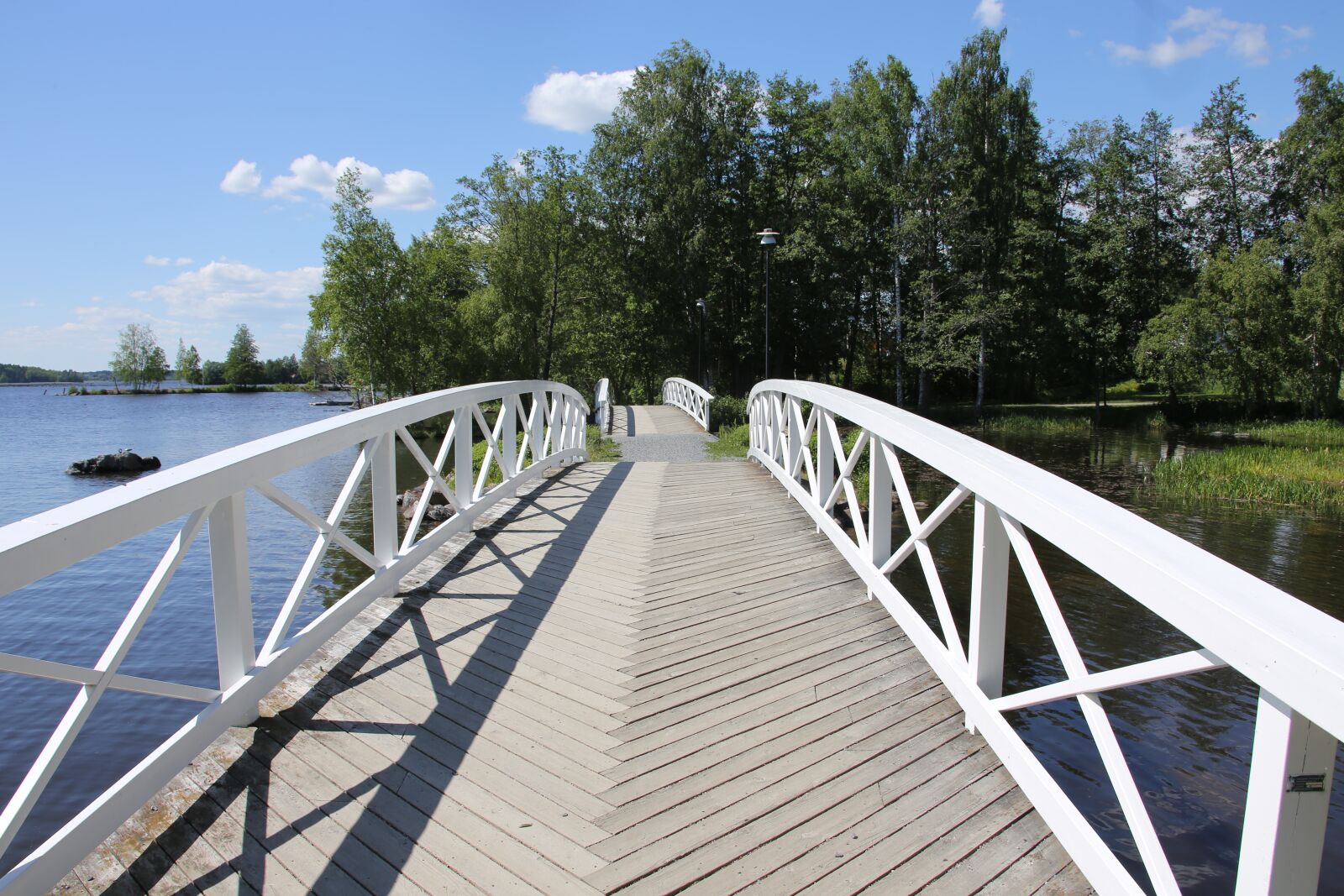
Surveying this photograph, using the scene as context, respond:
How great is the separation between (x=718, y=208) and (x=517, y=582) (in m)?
29.4

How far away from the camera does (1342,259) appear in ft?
76.0

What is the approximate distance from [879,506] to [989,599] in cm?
156

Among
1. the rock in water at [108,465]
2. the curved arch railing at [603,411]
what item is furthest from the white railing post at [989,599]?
the rock in water at [108,465]

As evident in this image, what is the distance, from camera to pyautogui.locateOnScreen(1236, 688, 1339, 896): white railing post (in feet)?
4.48

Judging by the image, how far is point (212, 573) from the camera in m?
2.91

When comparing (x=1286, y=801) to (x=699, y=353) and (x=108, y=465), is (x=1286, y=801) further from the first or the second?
(x=699, y=353)

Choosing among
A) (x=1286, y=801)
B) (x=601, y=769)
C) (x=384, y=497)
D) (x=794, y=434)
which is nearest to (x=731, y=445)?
(x=794, y=434)

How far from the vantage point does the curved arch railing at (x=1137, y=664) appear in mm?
1360

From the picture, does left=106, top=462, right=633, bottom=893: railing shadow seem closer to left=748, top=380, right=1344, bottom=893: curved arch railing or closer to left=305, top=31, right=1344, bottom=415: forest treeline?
left=748, top=380, right=1344, bottom=893: curved arch railing

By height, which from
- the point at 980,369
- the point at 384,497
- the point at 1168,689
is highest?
the point at 980,369

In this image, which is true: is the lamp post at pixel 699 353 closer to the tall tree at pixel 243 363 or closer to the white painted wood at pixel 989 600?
the white painted wood at pixel 989 600

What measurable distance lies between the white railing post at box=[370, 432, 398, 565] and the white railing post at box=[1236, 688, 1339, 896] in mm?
3545

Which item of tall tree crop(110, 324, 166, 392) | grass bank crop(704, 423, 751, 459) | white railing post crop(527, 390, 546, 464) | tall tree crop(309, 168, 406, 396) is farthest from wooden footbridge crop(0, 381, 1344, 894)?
tall tree crop(110, 324, 166, 392)

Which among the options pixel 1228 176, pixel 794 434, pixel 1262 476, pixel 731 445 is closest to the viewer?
pixel 794 434
